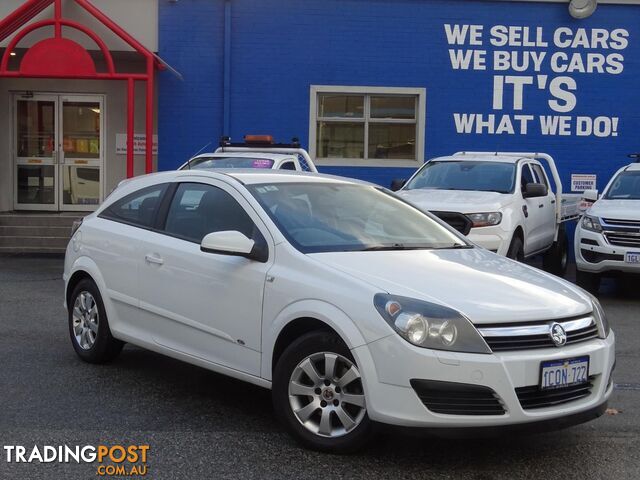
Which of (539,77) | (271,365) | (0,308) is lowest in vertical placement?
(0,308)

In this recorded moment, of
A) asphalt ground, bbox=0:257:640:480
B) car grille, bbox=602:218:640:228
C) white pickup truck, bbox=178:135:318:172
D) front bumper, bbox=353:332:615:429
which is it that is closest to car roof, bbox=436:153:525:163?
car grille, bbox=602:218:640:228

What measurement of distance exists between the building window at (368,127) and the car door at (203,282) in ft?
34.8

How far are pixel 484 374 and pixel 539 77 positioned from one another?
1317 cm

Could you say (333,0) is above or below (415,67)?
above

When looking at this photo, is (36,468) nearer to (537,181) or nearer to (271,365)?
(271,365)

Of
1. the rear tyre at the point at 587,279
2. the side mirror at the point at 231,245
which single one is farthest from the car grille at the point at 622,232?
the side mirror at the point at 231,245

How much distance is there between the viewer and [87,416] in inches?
206

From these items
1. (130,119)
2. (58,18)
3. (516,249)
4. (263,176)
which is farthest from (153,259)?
(58,18)

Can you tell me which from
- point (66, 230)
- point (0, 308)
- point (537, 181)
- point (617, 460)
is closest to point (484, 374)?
point (617, 460)

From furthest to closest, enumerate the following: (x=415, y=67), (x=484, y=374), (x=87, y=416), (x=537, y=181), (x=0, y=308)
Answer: (x=415, y=67) → (x=537, y=181) → (x=0, y=308) → (x=87, y=416) → (x=484, y=374)

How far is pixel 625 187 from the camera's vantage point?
38.5ft

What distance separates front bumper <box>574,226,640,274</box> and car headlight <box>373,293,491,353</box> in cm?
682

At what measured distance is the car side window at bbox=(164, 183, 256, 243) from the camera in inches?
214

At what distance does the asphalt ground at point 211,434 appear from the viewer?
4.38 m
